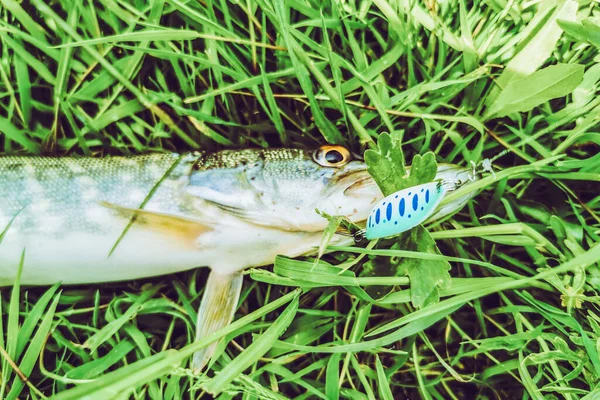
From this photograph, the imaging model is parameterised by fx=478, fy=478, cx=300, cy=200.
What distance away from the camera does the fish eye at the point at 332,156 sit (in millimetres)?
1487

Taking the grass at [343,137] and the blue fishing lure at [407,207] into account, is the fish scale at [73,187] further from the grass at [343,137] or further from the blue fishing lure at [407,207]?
the blue fishing lure at [407,207]

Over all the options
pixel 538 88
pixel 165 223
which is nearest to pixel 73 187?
pixel 165 223

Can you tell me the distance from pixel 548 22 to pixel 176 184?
4.24 ft

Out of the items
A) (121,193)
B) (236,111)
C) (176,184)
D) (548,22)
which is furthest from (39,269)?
(548,22)

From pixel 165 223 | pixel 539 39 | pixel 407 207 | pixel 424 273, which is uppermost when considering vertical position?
pixel 539 39

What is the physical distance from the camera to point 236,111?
174 cm

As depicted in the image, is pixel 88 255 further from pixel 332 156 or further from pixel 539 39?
pixel 539 39

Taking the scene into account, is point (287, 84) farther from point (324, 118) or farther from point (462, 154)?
point (462, 154)

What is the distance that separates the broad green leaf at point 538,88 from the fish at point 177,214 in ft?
0.95

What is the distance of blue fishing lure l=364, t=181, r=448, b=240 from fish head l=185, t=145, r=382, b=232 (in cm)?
13

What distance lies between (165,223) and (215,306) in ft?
1.02

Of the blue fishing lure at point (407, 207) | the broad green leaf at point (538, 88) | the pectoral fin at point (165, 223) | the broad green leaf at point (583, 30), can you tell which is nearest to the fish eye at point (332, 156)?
the blue fishing lure at point (407, 207)

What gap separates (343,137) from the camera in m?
1.68

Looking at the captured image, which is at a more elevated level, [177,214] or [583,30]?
[583,30]
